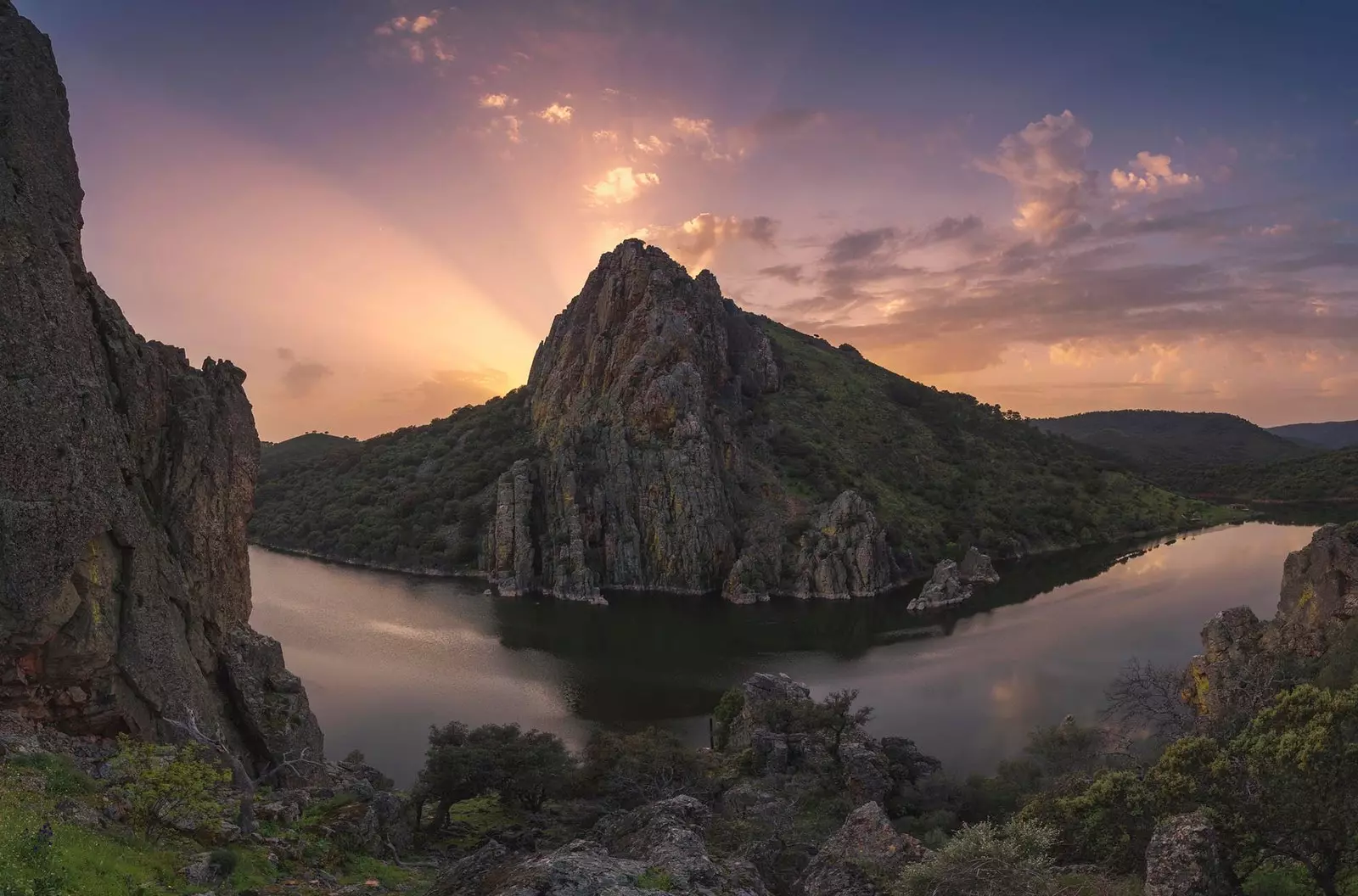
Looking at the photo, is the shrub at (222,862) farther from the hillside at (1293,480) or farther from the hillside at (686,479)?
the hillside at (1293,480)

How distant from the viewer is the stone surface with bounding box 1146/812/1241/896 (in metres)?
14.4

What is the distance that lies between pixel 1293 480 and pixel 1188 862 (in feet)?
659

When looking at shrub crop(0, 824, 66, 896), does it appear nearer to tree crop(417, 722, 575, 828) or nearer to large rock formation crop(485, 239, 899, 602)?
tree crop(417, 722, 575, 828)

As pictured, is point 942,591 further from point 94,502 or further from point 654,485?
point 94,502

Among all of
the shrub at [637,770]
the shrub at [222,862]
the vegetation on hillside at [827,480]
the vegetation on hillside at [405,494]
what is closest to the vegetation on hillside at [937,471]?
the vegetation on hillside at [827,480]

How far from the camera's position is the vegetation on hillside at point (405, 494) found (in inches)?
4343

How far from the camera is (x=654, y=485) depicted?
338ft

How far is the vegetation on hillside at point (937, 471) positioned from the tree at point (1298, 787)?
88.8 metres

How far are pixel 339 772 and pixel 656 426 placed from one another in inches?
3223

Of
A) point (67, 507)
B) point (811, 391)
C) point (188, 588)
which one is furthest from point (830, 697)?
point (811, 391)

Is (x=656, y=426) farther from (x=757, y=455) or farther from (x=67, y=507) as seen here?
(x=67, y=507)

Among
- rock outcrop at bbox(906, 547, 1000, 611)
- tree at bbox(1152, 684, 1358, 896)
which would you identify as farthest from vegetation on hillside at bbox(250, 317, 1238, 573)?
tree at bbox(1152, 684, 1358, 896)

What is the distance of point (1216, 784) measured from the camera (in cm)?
1709

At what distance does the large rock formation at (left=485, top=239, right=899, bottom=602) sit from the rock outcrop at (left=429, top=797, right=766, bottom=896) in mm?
74104
